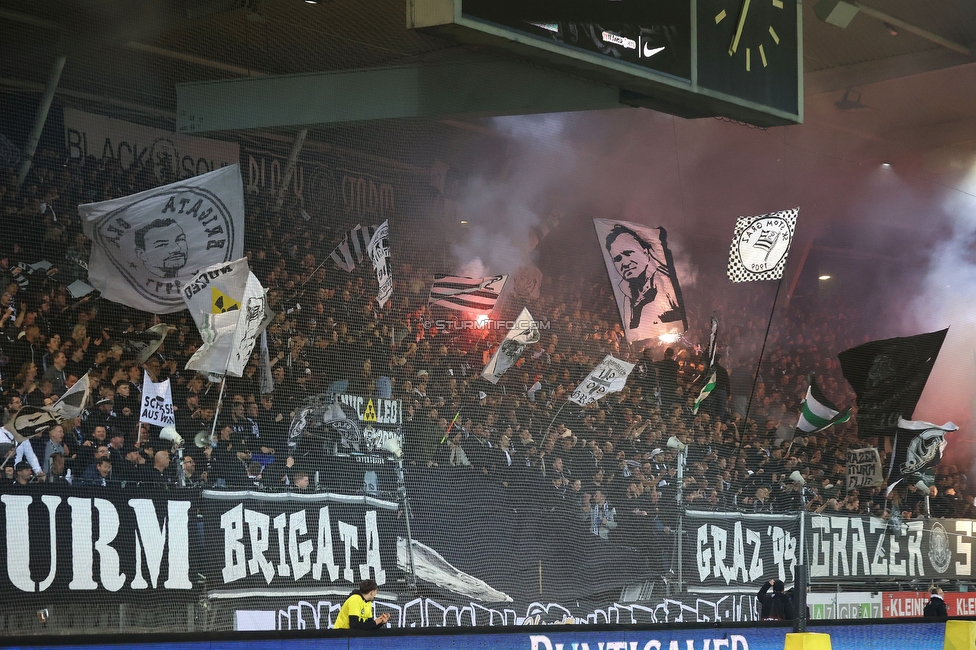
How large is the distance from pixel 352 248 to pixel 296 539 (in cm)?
282

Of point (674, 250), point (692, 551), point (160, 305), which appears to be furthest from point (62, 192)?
point (674, 250)

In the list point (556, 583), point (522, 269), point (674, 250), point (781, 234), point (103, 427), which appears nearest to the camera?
point (103, 427)

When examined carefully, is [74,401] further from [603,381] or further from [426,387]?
[603,381]

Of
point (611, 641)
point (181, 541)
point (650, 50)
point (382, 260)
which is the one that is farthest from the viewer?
point (382, 260)

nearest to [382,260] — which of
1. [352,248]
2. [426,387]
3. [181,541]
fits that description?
[352,248]

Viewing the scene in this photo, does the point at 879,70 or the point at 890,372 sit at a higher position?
the point at 879,70

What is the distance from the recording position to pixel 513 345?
1173 cm

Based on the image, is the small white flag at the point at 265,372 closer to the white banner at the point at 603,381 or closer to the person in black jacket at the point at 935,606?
the white banner at the point at 603,381

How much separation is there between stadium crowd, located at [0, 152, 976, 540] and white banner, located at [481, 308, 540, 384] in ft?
0.35

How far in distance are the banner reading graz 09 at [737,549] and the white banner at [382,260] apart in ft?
13.1

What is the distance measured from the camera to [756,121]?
8.60 meters

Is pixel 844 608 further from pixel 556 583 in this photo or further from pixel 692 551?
pixel 556 583

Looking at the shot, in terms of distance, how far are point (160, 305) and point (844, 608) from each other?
8302 millimetres

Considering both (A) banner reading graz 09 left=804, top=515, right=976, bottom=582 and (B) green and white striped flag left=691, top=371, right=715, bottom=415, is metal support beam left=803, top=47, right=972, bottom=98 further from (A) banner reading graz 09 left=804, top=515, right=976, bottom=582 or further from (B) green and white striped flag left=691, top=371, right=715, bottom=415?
(A) banner reading graz 09 left=804, top=515, right=976, bottom=582
